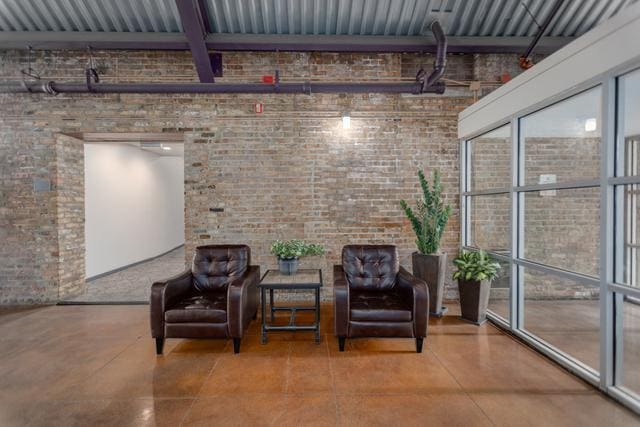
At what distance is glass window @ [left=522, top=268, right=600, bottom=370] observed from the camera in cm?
304

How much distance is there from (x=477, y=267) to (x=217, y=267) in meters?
3.03

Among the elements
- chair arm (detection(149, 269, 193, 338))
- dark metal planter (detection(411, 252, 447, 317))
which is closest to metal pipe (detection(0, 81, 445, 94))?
dark metal planter (detection(411, 252, 447, 317))

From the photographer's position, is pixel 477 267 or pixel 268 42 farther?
pixel 268 42

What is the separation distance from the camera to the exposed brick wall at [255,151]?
4359 mm

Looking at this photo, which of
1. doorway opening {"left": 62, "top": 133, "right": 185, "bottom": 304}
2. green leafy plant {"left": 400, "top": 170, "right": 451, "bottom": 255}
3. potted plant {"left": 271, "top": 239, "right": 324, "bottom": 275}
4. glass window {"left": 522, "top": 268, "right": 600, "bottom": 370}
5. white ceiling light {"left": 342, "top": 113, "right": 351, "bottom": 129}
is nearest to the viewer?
glass window {"left": 522, "top": 268, "right": 600, "bottom": 370}

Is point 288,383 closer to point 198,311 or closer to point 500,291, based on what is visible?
point 198,311

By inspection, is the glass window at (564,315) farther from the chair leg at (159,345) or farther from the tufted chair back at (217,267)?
the chair leg at (159,345)

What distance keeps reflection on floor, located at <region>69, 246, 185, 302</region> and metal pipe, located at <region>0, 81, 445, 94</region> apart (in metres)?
2.89

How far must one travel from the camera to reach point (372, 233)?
451 cm

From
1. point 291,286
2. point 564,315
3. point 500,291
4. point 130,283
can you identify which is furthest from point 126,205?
point 564,315

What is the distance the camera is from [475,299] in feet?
12.0

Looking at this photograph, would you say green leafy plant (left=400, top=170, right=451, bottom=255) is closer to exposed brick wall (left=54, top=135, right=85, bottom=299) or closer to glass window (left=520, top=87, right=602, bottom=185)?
glass window (left=520, top=87, right=602, bottom=185)

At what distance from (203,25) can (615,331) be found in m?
4.96

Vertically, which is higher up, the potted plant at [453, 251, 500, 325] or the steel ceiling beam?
the steel ceiling beam
